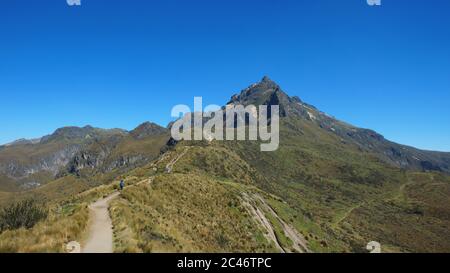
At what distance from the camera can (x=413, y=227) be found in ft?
582

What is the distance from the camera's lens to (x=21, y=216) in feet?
96.1

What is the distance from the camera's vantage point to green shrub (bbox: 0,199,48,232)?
2848 cm

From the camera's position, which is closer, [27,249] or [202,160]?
[27,249]

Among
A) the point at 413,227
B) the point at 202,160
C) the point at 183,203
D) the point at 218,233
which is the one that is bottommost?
the point at 413,227

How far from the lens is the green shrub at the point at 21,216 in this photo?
93.5 ft
